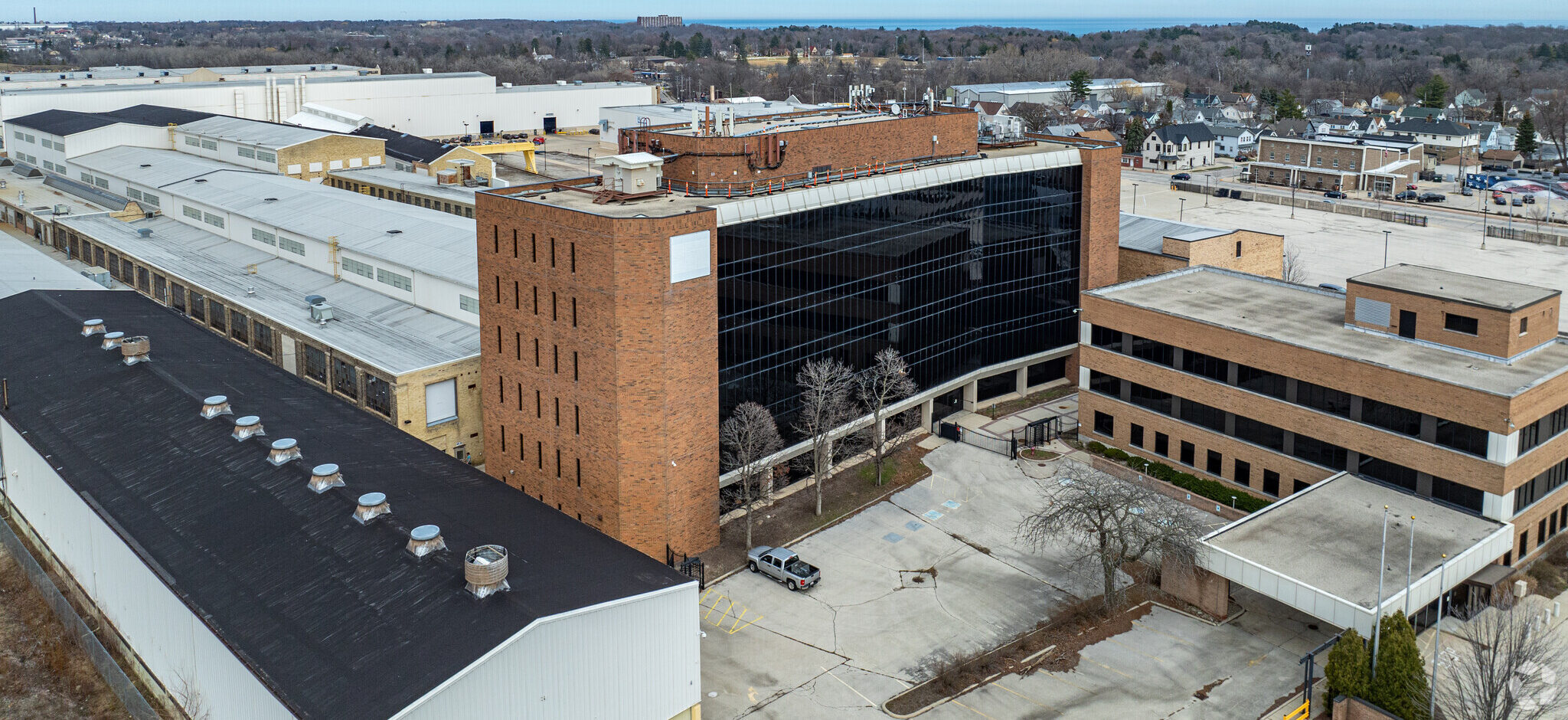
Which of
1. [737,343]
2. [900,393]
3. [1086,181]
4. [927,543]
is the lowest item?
[927,543]

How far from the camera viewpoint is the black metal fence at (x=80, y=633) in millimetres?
38938

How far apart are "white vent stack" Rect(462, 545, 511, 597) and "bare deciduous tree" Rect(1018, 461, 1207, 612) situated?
71.3ft

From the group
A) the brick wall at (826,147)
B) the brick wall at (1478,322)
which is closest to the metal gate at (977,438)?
the brick wall at (826,147)

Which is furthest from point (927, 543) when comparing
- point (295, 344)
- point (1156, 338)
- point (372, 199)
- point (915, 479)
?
point (372, 199)

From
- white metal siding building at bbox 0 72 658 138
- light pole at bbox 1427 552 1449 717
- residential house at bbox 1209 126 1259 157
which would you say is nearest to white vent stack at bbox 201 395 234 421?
light pole at bbox 1427 552 1449 717

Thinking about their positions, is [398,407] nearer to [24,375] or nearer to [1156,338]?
[24,375]

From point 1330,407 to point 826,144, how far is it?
25947 mm

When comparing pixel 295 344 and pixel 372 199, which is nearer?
pixel 295 344

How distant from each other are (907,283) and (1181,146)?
134 meters

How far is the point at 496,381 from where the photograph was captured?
53.0 m

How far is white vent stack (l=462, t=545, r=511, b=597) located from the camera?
34.4m

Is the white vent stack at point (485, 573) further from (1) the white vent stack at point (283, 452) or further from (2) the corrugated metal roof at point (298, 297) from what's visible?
(2) the corrugated metal roof at point (298, 297)

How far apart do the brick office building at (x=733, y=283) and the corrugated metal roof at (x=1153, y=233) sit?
20.7 feet

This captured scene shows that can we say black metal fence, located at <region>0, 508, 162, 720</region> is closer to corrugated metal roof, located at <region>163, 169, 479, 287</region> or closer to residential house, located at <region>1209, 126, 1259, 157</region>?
corrugated metal roof, located at <region>163, 169, 479, 287</region>
